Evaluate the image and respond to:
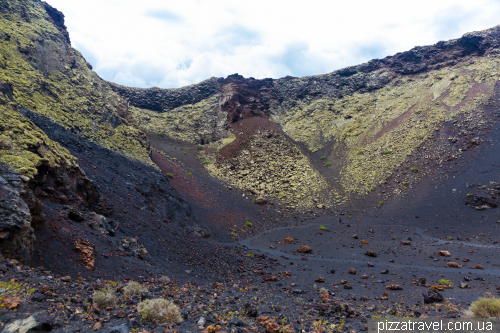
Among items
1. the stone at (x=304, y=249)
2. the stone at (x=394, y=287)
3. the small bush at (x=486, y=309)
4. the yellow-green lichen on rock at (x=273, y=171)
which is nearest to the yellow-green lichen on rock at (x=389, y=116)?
the yellow-green lichen on rock at (x=273, y=171)

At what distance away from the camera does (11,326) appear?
15.2 feet

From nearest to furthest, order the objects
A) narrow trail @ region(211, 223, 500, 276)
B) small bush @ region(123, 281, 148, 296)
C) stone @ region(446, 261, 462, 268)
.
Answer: small bush @ region(123, 281, 148, 296), narrow trail @ region(211, 223, 500, 276), stone @ region(446, 261, 462, 268)

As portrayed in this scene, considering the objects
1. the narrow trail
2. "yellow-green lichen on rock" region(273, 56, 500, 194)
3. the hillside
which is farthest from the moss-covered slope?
the narrow trail

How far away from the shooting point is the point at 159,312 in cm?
624

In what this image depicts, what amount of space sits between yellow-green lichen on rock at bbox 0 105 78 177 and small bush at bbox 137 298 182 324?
953 cm

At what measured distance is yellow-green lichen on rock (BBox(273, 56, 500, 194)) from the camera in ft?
135

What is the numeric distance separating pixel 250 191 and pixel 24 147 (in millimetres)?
30964

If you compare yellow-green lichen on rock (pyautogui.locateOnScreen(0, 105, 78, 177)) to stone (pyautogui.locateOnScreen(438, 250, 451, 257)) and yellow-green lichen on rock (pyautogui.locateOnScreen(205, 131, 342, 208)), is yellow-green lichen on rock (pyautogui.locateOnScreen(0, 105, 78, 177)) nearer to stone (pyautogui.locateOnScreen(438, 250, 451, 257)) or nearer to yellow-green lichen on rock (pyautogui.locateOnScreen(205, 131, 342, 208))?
stone (pyautogui.locateOnScreen(438, 250, 451, 257))

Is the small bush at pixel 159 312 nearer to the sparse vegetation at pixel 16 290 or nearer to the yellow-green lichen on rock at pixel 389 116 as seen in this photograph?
the sparse vegetation at pixel 16 290

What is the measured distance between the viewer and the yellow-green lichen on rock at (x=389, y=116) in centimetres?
4125

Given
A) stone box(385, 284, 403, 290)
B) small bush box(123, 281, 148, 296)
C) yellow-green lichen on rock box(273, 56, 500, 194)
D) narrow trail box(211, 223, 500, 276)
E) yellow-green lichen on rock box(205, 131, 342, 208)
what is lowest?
small bush box(123, 281, 148, 296)

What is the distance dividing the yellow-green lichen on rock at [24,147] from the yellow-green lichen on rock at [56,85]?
36.8 ft

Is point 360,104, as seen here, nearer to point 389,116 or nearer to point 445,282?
point 389,116

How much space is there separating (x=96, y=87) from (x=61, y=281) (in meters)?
38.1
